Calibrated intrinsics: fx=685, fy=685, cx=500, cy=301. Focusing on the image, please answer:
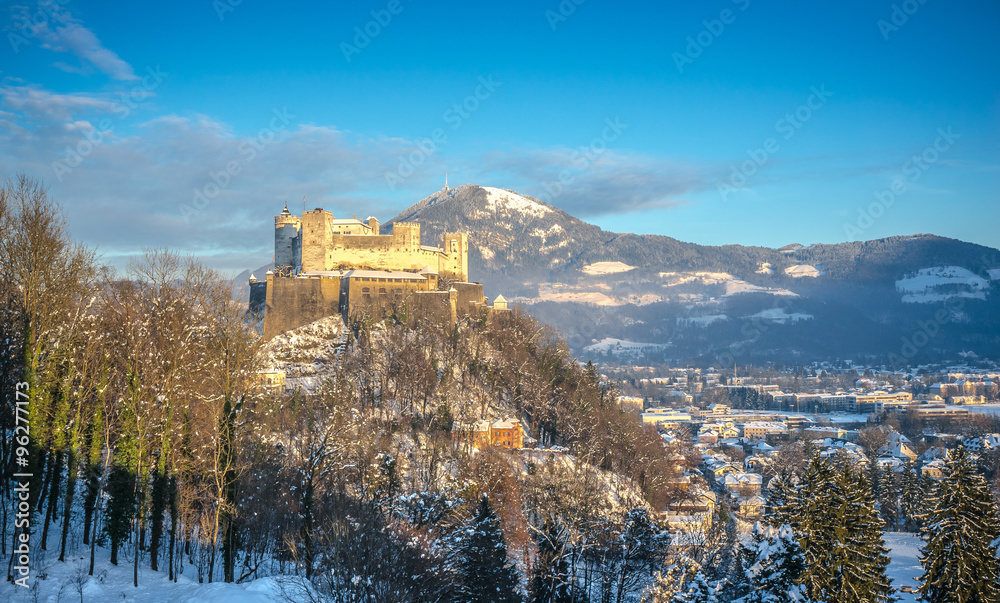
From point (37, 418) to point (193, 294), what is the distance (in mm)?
11562

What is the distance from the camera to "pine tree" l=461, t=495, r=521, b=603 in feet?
99.3

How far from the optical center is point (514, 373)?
239ft

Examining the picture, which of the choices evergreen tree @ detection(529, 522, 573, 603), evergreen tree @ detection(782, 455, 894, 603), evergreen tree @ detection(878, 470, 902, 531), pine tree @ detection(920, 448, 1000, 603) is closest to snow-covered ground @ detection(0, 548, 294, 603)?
evergreen tree @ detection(529, 522, 573, 603)

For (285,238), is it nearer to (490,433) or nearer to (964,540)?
(490,433)

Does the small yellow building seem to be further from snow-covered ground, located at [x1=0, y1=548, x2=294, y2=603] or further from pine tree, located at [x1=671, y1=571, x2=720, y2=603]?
snow-covered ground, located at [x1=0, y1=548, x2=294, y2=603]

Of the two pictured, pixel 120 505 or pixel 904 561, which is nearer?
pixel 120 505

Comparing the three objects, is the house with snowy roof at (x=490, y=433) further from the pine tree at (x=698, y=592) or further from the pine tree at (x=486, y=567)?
the pine tree at (x=698, y=592)

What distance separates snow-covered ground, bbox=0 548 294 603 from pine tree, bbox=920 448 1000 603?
1109 inches

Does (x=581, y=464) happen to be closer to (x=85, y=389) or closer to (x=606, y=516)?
(x=606, y=516)

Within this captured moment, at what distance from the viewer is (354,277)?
73062mm

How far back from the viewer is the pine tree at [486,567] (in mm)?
30281

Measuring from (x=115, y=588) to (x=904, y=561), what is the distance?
208ft

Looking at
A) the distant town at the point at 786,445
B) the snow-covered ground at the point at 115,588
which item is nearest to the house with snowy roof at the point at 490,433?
the distant town at the point at 786,445

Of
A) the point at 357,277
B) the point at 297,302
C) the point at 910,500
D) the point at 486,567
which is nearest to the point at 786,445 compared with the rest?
the point at 910,500
